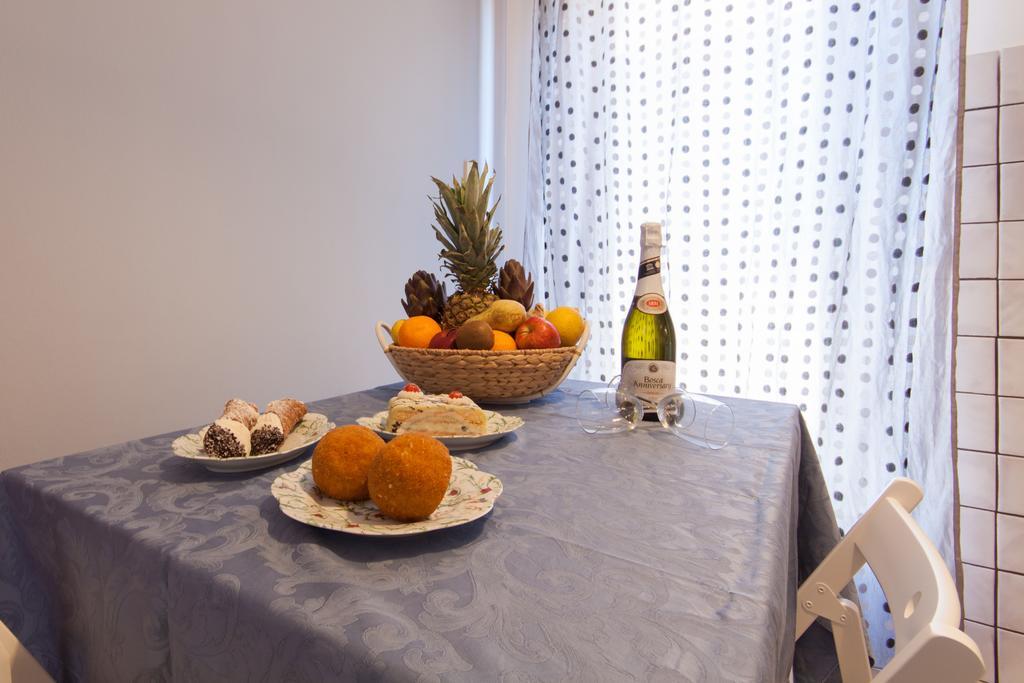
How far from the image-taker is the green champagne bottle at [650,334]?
84 centimetres

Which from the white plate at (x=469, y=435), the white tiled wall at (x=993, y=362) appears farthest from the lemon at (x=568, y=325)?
the white tiled wall at (x=993, y=362)

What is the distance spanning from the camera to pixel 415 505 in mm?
423

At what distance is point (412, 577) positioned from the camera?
382 mm

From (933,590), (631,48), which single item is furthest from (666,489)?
(631,48)

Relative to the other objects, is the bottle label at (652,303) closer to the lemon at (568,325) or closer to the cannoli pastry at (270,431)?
the lemon at (568,325)

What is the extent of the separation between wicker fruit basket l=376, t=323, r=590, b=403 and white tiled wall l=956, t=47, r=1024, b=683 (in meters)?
1.16

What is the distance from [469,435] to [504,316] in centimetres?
33

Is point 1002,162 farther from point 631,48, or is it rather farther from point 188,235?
point 188,235

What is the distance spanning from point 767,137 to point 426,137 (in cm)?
133

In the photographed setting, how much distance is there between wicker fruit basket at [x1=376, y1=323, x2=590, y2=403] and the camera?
862 mm

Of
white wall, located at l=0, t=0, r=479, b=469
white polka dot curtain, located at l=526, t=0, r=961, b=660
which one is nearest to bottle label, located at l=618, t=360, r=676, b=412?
white polka dot curtain, located at l=526, t=0, r=961, b=660

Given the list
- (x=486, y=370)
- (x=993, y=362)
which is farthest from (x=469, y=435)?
(x=993, y=362)

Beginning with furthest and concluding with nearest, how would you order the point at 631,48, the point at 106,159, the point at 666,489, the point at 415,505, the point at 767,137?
the point at 631,48, the point at 767,137, the point at 106,159, the point at 666,489, the point at 415,505

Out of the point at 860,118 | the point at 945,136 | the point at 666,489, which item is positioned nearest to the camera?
the point at 666,489
